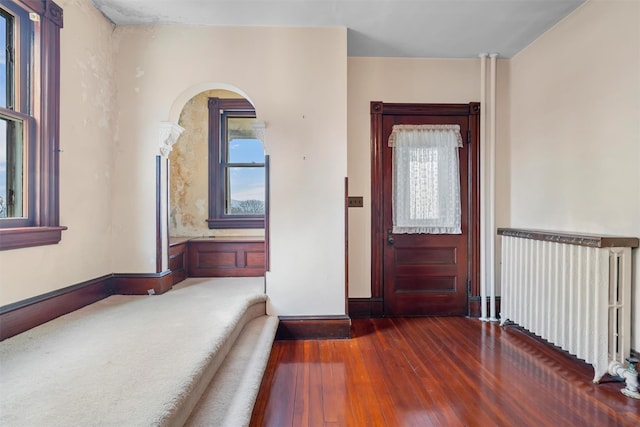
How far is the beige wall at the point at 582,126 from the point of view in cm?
213

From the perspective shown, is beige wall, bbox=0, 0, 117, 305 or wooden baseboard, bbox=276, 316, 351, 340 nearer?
beige wall, bbox=0, 0, 117, 305

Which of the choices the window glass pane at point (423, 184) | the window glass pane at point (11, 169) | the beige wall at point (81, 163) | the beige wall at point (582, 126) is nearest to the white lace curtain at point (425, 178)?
the window glass pane at point (423, 184)

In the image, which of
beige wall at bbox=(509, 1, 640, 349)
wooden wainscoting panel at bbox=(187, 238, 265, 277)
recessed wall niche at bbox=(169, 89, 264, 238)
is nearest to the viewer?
beige wall at bbox=(509, 1, 640, 349)

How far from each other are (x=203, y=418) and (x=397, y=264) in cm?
253

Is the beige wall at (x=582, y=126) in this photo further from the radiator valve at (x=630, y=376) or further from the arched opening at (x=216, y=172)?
the arched opening at (x=216, y=172)

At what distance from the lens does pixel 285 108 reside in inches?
109

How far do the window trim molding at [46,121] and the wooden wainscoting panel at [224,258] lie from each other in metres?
1.58

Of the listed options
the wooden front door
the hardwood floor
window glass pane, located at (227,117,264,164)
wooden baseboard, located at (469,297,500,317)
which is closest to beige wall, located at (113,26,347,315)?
the hardwood floor

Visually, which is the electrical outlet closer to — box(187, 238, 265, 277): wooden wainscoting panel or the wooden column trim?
the wooden column trim

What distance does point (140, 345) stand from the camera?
5.81 ft

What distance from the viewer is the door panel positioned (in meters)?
3.45

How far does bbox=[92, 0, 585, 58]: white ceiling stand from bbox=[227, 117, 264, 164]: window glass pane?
1381 mm

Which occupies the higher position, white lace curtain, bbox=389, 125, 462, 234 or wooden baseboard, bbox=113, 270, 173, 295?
white lace curtain, bbox=389, 125, 462, 234

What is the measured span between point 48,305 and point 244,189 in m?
2.33
